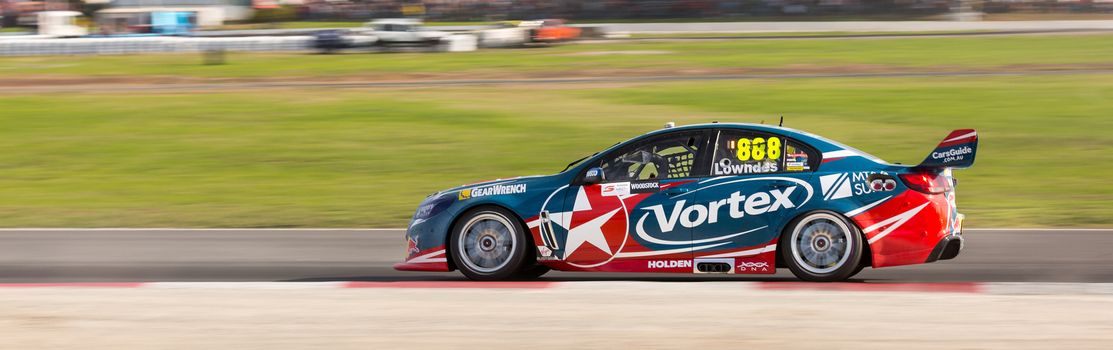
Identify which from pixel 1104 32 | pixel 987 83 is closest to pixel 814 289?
pixel 987 83

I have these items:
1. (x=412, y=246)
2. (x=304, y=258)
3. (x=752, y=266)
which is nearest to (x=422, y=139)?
(x=304, y=258)

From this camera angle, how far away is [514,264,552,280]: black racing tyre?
866 cm

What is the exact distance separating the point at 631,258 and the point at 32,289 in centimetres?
366

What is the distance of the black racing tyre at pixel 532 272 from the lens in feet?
28.4

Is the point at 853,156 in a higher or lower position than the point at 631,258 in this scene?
higher

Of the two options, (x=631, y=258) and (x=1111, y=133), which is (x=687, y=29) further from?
(x=631, y=258)

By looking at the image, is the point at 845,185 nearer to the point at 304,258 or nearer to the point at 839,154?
the point at 839,154

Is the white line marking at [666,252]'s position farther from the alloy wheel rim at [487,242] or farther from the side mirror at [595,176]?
the alloy wheel rim at [487,242]

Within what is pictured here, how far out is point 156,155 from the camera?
66.8 feet

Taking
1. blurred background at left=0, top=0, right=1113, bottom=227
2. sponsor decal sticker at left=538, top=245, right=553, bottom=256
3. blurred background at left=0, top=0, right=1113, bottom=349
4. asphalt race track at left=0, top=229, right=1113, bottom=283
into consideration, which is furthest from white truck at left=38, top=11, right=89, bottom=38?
sponsor decal sticker at left=538, top=245, right=553, bottom=256

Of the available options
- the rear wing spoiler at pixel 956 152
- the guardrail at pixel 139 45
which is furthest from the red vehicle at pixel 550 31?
the rear wing spoiler at pixel 956 152

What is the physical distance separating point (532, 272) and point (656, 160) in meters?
Result: 1.15

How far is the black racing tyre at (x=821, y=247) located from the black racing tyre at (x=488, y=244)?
5.62 ft

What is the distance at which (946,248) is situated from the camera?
805 centimetres
